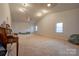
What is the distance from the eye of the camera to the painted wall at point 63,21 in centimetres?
184

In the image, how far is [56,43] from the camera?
1.85 meters

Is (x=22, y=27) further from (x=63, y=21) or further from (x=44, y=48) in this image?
(x=63, y=21)

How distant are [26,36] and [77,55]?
2.51 ft

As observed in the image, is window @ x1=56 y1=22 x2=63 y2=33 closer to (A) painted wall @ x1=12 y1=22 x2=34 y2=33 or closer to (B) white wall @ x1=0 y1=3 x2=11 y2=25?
(A) painted wall @ x1=12 y1=22 x2=34 y2=33

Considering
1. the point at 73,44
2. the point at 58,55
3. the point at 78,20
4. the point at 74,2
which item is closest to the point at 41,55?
the point at 58,55

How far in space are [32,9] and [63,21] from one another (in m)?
0.47

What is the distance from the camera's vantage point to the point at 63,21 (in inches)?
73.6

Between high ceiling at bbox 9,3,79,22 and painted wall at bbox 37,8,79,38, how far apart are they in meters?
0.07

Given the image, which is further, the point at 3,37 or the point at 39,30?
the point at 39,30

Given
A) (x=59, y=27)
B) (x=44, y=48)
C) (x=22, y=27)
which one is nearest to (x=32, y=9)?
(x=22, y=27)

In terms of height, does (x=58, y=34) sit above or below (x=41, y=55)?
above

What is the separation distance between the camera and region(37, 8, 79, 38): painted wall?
1838mm

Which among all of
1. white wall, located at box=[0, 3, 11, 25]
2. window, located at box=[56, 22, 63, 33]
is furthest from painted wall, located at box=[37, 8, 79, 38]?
white wall, located at box=[0, 3, 11, 25]

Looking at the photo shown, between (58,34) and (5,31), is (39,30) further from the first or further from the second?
(5,31)
